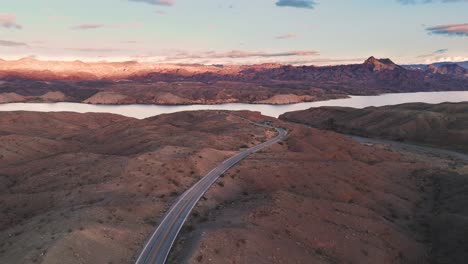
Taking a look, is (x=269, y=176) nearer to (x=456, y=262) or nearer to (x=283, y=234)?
(x=283, y=234)

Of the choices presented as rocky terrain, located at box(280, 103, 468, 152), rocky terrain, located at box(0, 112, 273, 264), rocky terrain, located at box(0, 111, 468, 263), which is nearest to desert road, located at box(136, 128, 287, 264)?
rocky terrain, located at box(0, 111, 468, 263)

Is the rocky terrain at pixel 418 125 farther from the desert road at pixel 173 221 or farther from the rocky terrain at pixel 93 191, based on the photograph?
the desert road at pixel 173 221

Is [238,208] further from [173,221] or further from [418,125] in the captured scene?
[418,125]

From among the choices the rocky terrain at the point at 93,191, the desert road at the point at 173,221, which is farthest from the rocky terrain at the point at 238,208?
the desert road at the point at 173,221

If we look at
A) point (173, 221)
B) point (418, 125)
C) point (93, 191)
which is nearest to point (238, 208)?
point (173, 221)

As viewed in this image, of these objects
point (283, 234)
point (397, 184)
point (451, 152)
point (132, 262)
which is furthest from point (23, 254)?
point (451, 152)

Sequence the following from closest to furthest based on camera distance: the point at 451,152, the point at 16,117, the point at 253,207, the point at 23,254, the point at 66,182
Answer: the point at 23,254 → the point at 253,207 → the point at 66,182 → the point at 451,152 → the point at 16,117

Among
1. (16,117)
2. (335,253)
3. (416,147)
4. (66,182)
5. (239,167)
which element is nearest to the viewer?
(335,253)
